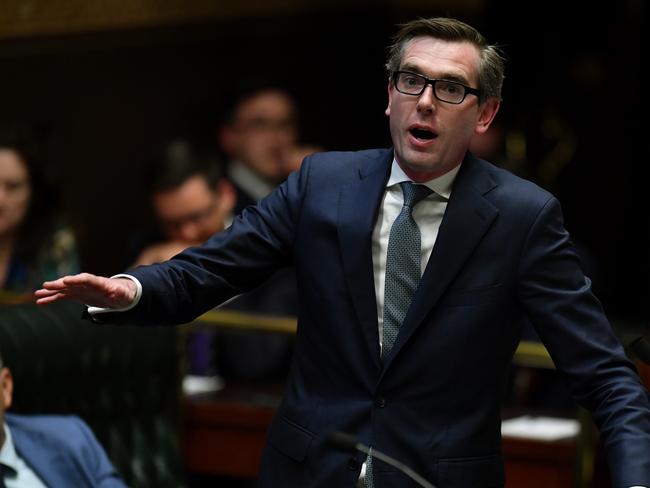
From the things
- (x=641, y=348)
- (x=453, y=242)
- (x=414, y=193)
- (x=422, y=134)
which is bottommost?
(x=641, y=348)

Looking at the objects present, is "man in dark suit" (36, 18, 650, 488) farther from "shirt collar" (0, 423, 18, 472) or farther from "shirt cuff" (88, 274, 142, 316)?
"shirt collar" (0, 423, 18, 472)

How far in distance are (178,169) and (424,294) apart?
2.86 meters

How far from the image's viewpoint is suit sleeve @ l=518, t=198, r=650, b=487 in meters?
2.94

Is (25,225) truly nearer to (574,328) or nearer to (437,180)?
(437,180)

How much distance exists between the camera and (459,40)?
3027mm

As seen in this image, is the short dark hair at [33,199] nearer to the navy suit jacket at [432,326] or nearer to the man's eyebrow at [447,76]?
the navy suit jacket at [432,326]

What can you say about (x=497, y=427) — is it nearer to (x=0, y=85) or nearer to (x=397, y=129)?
(x=397, y=129)

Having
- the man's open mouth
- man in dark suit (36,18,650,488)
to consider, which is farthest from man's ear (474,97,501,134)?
the man's open mouth

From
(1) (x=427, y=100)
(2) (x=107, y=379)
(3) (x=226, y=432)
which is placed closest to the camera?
(1) (x=427, y=100)

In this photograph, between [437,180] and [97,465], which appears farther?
[97,465]

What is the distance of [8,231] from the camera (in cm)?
555

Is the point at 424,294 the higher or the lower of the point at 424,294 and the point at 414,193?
the lower

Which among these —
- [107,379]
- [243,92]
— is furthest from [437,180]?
[243,92]

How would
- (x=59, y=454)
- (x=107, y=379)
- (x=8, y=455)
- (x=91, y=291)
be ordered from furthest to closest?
1. (x=107, y=379)
2. (x=59, y=454)
3. (x=8, y=455)
4. (x=91, y=291)
